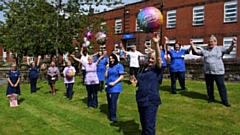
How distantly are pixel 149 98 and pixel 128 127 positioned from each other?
6.48 feet

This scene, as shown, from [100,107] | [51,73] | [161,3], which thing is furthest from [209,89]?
[161,3]

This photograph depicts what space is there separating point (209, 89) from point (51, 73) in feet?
26.1

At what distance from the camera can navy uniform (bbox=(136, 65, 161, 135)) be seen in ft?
17.0

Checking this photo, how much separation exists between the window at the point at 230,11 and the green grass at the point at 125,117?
14.9 m

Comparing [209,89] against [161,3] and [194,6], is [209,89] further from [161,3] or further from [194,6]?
[161,3]

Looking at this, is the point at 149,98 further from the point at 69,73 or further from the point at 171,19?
the point at 171,19

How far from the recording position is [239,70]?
12.5 m

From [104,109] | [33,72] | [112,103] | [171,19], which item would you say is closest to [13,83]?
[33,72]

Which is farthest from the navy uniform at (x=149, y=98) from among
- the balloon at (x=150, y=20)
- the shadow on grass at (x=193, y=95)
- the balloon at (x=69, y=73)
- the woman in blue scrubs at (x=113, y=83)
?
the balloon at (x=69, y=73)

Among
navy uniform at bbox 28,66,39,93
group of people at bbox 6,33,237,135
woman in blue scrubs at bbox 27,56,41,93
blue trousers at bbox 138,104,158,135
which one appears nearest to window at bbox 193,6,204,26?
group of people at bbox 6,33,237,135

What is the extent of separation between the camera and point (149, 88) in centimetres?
520

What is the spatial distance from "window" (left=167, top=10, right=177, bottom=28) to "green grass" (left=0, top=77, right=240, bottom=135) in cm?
1892

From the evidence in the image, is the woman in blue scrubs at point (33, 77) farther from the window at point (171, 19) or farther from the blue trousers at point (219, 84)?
the window at point (171, 19)

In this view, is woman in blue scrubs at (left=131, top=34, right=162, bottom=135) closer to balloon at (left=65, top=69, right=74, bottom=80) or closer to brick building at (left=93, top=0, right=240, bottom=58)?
balloon at (left=65, top=69, right=74, bottom=80)
